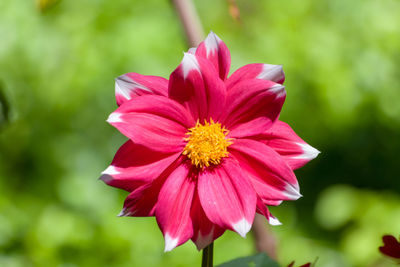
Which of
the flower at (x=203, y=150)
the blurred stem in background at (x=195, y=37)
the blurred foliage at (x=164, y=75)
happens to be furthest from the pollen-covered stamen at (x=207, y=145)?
the blurred foliage at (x=164, y=75)

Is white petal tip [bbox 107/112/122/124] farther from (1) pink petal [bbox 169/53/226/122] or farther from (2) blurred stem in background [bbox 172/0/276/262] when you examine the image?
(2) blurred stem in background [bbox 172/0/276/262]

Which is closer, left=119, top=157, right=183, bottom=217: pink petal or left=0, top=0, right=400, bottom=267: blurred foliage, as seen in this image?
left=119, top=157, right=183, bottom=217: pink petal

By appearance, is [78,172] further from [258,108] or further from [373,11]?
[258,108]

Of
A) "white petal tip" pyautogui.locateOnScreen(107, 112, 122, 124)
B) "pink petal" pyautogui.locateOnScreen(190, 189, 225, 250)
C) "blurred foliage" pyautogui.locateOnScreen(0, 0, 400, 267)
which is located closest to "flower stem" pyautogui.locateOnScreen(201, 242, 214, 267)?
"pink petal" pyautogui.locateOnScreen(190, 189, 225, 250)

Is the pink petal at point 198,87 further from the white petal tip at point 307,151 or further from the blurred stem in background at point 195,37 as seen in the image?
the blurred stem in background at point 195,37

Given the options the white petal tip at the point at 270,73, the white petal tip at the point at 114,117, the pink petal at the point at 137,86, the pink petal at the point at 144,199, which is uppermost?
the pink petal at the point at 137,86

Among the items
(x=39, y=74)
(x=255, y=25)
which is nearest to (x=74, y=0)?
(x=39, y=74)
